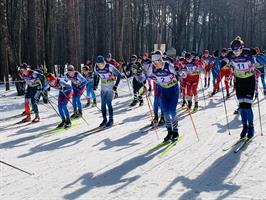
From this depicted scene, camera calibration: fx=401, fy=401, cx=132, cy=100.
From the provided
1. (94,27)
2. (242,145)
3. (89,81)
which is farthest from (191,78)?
(94,27)

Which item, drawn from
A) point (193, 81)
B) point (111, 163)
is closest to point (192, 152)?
point (111, 163)

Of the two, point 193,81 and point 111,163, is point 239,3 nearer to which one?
point 193,81

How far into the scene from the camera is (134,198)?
5410 mm

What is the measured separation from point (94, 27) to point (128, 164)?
110 ft

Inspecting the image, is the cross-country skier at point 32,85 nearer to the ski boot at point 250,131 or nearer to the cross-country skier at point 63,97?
the cross-country skier at point 63,97

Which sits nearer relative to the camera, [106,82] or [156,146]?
[156,146]

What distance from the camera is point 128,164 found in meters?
7.14

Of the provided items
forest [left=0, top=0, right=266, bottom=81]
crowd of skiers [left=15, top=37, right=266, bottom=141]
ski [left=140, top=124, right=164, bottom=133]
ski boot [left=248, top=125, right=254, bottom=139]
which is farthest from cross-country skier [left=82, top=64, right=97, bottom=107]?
ski boot [left=248, top=125, right=254, bottom=139]

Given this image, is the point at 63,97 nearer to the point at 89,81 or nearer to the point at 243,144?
the point at 89,81

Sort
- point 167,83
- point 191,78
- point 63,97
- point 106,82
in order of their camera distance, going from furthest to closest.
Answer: point 191,78, point 63,97, point 106,82, point 167,83

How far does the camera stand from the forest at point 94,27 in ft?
68.0

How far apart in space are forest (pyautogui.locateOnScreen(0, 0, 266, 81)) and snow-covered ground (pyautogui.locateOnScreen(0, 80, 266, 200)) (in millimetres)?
10252

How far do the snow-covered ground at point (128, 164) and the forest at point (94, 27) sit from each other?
10.3 meters

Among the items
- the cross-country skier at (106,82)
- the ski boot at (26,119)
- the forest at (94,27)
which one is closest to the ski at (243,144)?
the cross-country skier at (106,82)
